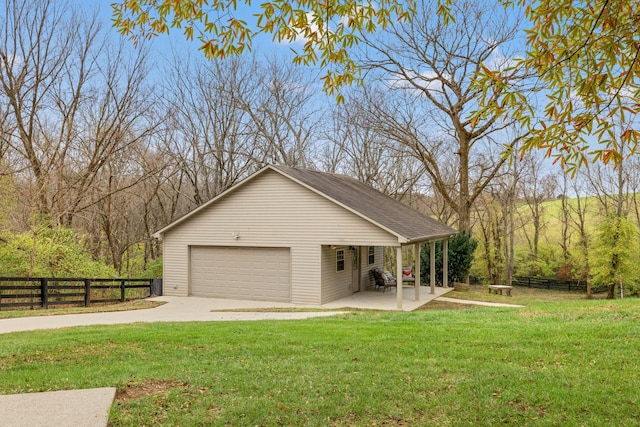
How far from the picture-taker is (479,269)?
37000mm

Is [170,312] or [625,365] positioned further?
[170,312]

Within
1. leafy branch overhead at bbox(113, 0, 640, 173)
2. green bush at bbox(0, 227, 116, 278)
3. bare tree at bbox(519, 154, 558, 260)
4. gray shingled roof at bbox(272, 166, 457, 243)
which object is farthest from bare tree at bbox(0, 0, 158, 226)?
bare tree at bbox(519, 154, 558, 260)

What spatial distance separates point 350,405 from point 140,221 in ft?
102

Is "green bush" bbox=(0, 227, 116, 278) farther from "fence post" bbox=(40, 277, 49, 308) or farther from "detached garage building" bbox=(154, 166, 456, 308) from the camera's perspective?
"detached garage building" bbox=(154, 166, 456, 308)

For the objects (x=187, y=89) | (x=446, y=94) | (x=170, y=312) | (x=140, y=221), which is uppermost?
(x=187, y=89)

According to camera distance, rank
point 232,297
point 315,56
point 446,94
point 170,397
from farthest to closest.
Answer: point 446,94 → point 232,297 → point 315,56 → point 170,397

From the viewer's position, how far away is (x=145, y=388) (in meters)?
5.25

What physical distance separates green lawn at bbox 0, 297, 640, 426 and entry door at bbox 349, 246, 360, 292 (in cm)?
996

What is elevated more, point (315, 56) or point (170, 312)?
point (315, 56)

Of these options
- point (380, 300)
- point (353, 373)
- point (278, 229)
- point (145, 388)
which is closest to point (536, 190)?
point (380, 300)

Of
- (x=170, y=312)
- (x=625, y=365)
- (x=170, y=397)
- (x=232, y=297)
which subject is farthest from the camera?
(x=232, y=297)

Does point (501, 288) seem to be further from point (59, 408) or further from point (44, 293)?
point (59, 408)

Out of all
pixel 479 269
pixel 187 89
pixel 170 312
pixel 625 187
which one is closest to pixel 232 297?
pixel 170 312

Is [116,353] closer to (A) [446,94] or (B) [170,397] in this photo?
(B) [170,397]
